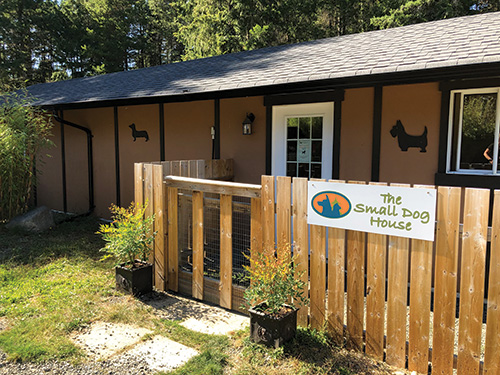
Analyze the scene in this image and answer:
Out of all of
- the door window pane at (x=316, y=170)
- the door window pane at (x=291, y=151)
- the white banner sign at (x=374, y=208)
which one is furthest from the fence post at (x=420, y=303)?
the door window pane at (x=291, y=151)

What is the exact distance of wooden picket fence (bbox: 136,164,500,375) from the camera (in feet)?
7.51

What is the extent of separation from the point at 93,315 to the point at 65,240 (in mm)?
3157

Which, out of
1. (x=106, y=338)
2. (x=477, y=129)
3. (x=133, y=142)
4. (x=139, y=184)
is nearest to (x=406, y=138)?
(x=477, y=129)

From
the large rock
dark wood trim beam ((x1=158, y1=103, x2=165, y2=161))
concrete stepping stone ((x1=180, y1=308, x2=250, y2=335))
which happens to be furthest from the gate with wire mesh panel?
the large rock

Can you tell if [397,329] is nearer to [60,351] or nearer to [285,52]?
[60,351]

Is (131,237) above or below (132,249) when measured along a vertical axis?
above

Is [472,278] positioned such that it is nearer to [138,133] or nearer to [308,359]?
[308,359]

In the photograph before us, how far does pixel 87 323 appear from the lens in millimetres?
3289

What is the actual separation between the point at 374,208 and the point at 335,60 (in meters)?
3.06

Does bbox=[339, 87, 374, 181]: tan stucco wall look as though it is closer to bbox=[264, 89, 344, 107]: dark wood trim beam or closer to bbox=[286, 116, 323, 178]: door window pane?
bbox=[264, 89, 344, 107]: dark wood trim beam

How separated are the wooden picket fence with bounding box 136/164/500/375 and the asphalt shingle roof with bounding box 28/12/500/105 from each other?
75.5 inches

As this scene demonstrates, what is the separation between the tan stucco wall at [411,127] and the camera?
14.1 ft

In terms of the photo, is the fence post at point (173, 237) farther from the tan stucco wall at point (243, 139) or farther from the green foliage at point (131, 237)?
the tan stucco wall at point (243, 139)

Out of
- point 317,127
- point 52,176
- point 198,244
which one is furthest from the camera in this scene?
point 52,176
